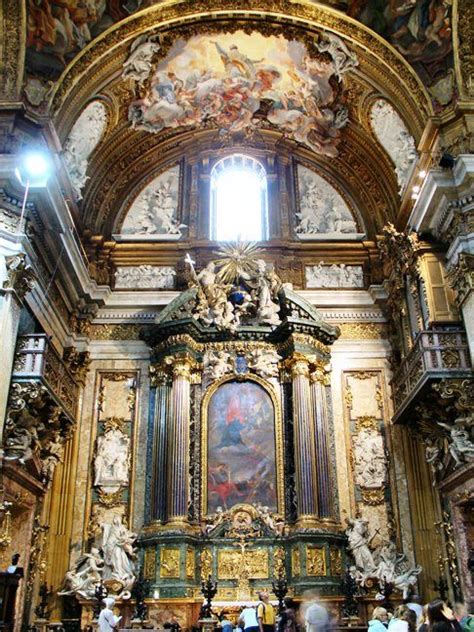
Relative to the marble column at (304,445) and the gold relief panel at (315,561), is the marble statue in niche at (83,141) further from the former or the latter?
the gold relief panel at (315,561)

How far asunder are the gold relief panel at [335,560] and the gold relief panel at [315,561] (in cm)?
23

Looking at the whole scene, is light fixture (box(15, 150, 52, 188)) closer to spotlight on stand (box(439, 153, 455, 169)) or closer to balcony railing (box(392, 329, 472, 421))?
spotlight on stand (box(439, 153, 455, 169))

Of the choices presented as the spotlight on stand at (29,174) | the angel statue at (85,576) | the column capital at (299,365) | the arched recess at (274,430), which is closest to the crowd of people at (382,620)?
the arched recess at (274,430)

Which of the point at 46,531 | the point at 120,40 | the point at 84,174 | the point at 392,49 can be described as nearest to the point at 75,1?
the point at 120,40

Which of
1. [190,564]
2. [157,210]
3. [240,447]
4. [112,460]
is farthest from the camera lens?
[157,210]

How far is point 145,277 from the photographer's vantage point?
2005cm

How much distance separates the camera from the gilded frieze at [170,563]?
15.9 metres

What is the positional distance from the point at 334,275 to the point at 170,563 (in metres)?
8.78

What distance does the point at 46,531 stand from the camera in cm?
1631

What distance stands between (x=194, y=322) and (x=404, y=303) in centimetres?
510

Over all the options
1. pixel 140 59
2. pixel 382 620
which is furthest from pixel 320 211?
pixel 382 620

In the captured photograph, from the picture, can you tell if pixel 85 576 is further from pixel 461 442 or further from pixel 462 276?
pixel 462 276

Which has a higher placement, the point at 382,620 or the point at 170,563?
the point at 170,563

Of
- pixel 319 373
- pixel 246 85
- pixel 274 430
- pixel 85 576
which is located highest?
pixel 246 85
